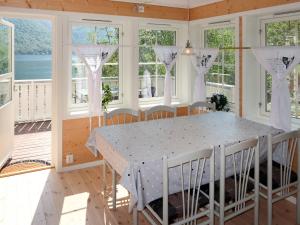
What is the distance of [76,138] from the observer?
12.4 ft

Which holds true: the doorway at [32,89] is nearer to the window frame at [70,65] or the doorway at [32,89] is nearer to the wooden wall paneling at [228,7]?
the window frame at [70,65]

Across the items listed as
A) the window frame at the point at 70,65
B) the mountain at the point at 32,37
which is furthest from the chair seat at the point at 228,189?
the mountain at the point at 32,37

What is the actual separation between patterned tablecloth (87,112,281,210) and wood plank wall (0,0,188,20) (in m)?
1.69

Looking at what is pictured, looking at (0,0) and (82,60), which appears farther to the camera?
(82,60)

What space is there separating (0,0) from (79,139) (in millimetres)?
1904

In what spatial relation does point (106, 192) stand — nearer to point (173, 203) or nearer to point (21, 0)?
point (173, 203)

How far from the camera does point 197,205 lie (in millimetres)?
2041

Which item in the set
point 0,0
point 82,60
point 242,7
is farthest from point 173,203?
point 0,0

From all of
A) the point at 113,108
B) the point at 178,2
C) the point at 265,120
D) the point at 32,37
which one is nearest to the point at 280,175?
the point at 265,120

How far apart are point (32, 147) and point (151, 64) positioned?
8.01 feet

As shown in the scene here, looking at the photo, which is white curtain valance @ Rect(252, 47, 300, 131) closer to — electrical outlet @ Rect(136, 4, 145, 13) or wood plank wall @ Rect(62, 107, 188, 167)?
electrical outlet @ Rect(136, 4, 145, 13)

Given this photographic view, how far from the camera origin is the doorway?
16.2 ft

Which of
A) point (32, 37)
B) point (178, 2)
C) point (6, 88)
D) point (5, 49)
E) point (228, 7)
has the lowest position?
point (6, 88)

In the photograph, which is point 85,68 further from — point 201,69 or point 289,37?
point 289,37
